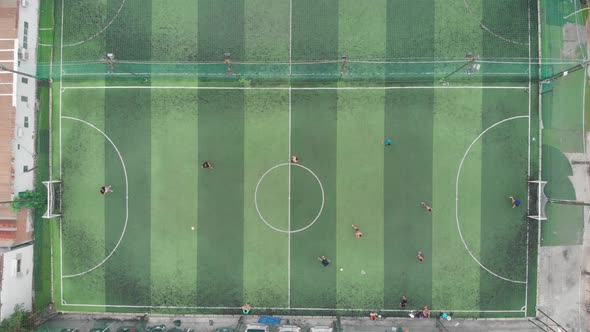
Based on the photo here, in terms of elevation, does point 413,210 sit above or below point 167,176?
below

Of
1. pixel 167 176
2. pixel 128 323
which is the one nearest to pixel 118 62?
pixel 167 176

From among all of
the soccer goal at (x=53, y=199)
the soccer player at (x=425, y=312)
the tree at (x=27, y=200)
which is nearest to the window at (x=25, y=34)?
the soccer goal at (x=53, y=199)

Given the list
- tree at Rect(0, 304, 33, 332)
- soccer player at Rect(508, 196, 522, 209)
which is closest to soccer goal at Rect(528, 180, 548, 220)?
soccer player at Rect(508, 196, 522, 209)

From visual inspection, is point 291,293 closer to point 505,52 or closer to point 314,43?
point 314,43

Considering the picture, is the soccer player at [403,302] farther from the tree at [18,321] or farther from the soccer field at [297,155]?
the tree at [18,321]

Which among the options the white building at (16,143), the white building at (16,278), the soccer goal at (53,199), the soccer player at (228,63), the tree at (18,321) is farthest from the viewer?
the soccer goal at (53,199)

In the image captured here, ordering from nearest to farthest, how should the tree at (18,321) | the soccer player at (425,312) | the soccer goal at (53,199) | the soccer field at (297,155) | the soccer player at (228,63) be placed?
the tree at (18,321) → the soccer player at (228,63) → the soccer player at (425,312) → the soccer goal at (53,199) → the soccer field at (297,155)
